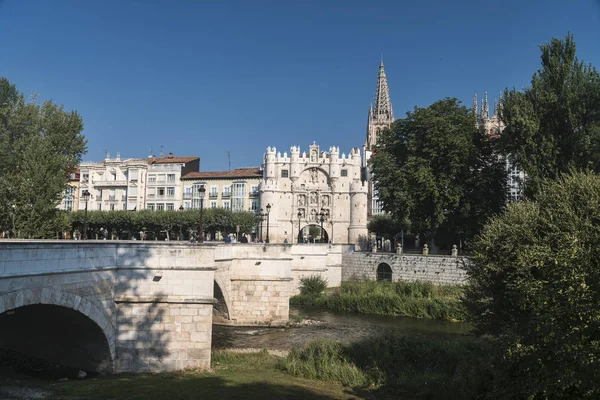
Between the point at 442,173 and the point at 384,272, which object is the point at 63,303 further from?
the point at 384,272

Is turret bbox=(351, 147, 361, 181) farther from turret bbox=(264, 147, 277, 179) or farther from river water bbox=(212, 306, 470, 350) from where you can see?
river water bbox=(212, 306, 470, 350)

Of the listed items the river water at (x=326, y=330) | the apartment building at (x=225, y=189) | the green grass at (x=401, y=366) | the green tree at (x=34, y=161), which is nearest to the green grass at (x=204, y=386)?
the green grass at (x=401, y=366)

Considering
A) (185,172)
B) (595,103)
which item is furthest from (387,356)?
(185,172)

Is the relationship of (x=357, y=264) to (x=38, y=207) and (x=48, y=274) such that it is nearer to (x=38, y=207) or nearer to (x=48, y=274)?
(x=38, y=207)

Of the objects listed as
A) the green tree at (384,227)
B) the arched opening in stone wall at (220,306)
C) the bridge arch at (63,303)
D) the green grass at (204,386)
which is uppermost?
the green tree at (384,227)

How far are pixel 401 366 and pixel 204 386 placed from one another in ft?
21.4

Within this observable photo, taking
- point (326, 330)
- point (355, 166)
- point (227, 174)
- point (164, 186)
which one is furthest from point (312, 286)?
point (164, 186)

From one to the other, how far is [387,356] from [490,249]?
5079 mm

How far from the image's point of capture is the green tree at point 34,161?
28516 millimetres

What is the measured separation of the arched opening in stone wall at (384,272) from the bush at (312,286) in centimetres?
574

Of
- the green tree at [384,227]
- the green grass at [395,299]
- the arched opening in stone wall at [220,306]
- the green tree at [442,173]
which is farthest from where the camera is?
the green tree at [384,227]

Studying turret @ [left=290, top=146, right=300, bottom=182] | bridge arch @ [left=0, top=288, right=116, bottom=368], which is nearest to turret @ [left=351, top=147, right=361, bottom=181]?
turret @ [left=290, top=146, right=300, bottom=182]

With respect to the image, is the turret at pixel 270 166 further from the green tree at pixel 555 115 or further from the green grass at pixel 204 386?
the green grass at pixel 204 386

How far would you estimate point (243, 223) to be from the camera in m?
51.9
